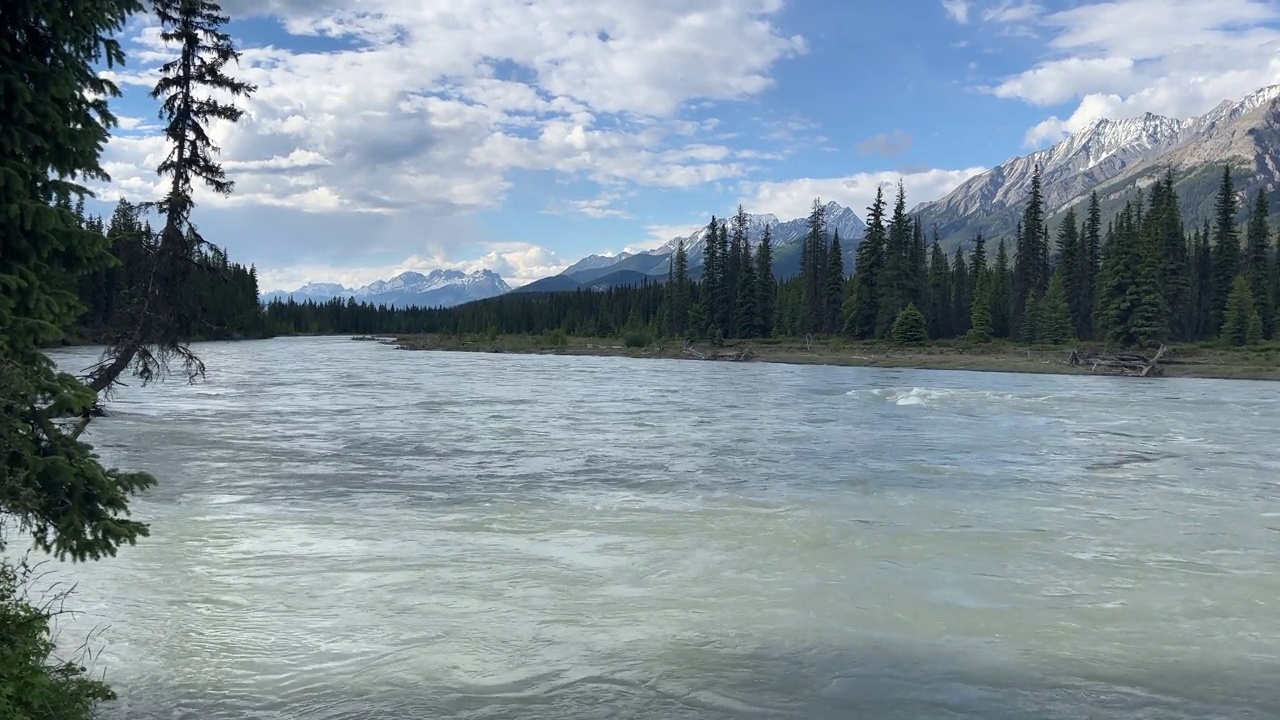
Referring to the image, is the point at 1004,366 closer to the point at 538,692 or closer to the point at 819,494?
the point at 819,494

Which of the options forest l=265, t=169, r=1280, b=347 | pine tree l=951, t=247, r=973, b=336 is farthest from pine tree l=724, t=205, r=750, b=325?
pine tree l=951, t=247, r=973, b=336

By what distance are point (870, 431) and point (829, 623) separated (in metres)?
17.4

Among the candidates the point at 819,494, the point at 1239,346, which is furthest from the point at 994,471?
the point at 1239,346

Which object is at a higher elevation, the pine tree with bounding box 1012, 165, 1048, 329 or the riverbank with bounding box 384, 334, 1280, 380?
the pine tree with bounding box 1012, 165, 1048, 329

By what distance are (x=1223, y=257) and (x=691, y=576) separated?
→ 8459cm

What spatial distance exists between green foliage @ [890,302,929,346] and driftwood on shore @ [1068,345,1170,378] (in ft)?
57.4

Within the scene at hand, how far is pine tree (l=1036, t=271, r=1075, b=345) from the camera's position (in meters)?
74.3

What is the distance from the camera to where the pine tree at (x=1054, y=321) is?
74.3 meters

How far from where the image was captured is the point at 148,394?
37.5 metres

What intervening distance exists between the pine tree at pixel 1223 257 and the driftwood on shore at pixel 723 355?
1559 inches

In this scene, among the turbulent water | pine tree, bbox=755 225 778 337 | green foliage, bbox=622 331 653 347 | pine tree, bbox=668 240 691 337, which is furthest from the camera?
pine tree, bbox=668 240 691 337

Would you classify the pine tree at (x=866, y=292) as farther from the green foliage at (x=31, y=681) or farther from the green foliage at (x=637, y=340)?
the green foliage at (x=31, y=681)

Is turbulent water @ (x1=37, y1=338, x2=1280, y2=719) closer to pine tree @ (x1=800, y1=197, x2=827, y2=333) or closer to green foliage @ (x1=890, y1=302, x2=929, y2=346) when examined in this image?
green foliage @ (x1=890, y1=302, x2=929, y2=346)

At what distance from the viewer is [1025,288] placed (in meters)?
87.7
